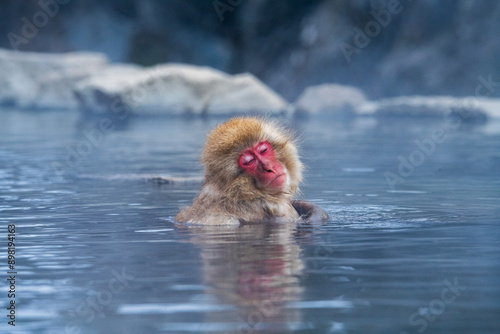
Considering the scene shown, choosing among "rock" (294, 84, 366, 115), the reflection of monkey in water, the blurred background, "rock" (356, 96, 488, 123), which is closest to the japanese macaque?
the reflection of monkey in water

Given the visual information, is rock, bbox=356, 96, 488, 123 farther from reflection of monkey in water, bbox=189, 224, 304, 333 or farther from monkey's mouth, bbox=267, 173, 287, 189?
reflection of monkey in water, bbox=189, 224, 304, 333

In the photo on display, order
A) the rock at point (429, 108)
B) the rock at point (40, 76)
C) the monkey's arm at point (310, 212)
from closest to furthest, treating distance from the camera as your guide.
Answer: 1. the monkey's arm at point (310, 212)
2. the rock at point (429, 108)
3. the rock at point (40, 76)

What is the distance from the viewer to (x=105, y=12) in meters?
33.0

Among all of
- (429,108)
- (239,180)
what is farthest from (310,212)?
(429,108)

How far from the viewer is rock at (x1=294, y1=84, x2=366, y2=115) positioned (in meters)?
24.9

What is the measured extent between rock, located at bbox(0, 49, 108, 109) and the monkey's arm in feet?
74.0

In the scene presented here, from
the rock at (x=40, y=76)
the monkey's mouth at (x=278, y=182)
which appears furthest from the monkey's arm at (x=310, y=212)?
the rock at (x=40, y=76)

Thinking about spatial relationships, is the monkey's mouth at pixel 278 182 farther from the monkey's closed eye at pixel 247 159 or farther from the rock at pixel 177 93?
the rock at pixel 177 93

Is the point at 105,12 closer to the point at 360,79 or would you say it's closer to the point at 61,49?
the point at 61,49

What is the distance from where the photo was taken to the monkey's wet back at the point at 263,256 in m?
3.91

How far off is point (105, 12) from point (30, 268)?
28.7 meters

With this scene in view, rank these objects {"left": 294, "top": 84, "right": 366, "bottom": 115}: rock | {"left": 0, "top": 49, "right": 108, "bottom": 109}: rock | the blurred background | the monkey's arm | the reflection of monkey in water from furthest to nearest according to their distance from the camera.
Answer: {"left": 0, "top": 49, "right": 108, "bottom": 109}: rock, {"left": 294, "top": 84, "right": 366, "bottom": 115}: rock, the blurred background, the monkey's arm, the reflection of monkey in water

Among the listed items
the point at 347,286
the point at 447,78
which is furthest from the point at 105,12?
the point at 347,286

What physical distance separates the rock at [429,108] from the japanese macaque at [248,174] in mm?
14922
